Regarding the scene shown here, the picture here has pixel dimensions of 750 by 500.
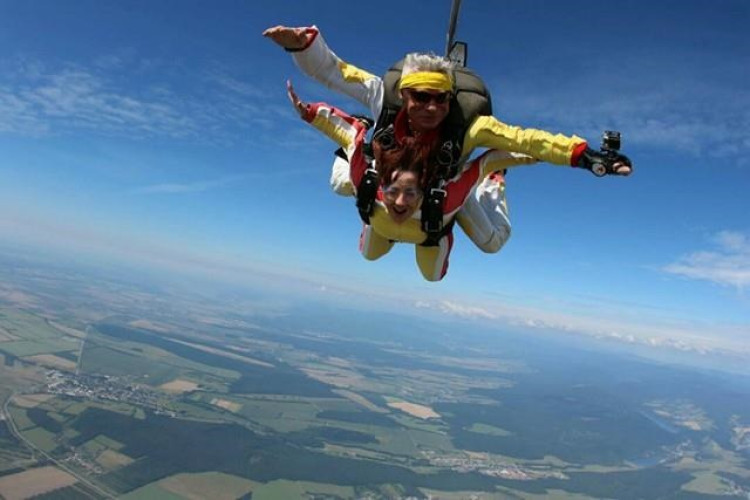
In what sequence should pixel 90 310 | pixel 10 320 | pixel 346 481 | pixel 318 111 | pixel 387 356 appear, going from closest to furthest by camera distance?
pixel 318 111 → pixel 346 481 → pixel 10 320 → pixel 90 310 → pixel 387 356

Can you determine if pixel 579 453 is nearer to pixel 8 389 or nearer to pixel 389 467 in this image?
pixel 389 467

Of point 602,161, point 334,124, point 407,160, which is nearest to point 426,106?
point 407,160

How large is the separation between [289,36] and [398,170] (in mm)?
896

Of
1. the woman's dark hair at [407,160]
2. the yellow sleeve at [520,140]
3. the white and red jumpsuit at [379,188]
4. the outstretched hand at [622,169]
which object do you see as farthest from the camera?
the white and red jumpsuit at [379,188]

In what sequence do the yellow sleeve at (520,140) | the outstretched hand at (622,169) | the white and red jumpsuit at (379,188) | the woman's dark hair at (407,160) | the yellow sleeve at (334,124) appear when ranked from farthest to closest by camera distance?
the yellow sleeve at (334,124), the white and red jumpsuit at (379,188), the woman's dark hair at (407,160), the yellow sleeve at (520,140), the outstretched hand at (622,169)

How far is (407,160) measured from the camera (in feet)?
9.12

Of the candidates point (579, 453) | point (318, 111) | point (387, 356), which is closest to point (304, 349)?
point (387, 356)

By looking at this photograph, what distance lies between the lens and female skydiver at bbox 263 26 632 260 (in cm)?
254

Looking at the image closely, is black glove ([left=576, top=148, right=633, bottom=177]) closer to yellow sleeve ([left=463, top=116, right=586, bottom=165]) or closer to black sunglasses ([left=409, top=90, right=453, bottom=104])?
yellow sleeve ([left=463, top=116, right=586, bottom=165])

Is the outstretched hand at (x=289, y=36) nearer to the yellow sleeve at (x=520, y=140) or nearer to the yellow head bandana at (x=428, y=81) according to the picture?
the yellow head bandana at (x=428, y=81)

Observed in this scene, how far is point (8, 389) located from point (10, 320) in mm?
34257

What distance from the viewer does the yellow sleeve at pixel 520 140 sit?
2.53m

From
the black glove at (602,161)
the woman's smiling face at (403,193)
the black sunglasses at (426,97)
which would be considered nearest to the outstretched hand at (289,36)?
the black sunglasses at (426,97)

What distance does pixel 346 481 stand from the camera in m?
43.0
